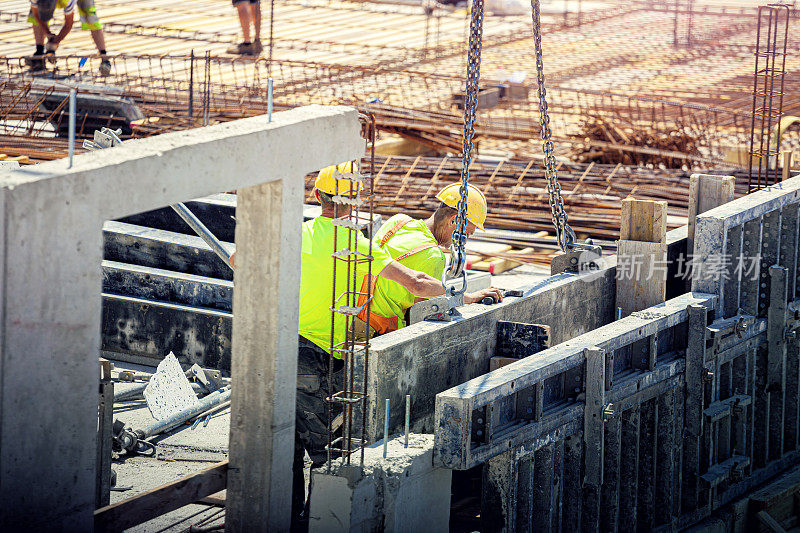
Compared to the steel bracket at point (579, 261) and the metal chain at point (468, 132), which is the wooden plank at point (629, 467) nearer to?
the metal chain at point (468, 132)

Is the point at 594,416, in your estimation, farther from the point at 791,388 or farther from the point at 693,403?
the point at 791,388

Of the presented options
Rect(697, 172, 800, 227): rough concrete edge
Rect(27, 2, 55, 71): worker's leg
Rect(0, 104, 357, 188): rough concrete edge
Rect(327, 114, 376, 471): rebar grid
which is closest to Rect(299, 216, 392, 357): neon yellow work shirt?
Rect(327, 114, 376, 471): rebar grid

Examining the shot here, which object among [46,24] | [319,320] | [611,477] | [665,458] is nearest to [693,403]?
[665,458]

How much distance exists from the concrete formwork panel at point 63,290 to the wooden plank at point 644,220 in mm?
4405

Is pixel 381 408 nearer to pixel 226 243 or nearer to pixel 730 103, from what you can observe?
pixel 226 243

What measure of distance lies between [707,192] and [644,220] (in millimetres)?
847

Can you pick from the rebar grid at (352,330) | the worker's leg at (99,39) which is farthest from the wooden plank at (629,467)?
the worker's leg at (99,39)

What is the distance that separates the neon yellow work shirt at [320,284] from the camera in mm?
7121

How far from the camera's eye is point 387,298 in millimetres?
7602

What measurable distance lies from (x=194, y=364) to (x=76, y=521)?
4.34 m

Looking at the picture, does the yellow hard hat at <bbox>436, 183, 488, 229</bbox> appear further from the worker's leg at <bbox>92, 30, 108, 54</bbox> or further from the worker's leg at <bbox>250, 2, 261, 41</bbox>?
the worker's leg at <bbox>250, 2, 261, 41</bbox>

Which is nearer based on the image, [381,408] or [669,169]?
[381,408]

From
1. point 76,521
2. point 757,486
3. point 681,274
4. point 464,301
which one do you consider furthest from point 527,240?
point 76,521

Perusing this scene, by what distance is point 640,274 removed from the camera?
354 inches
